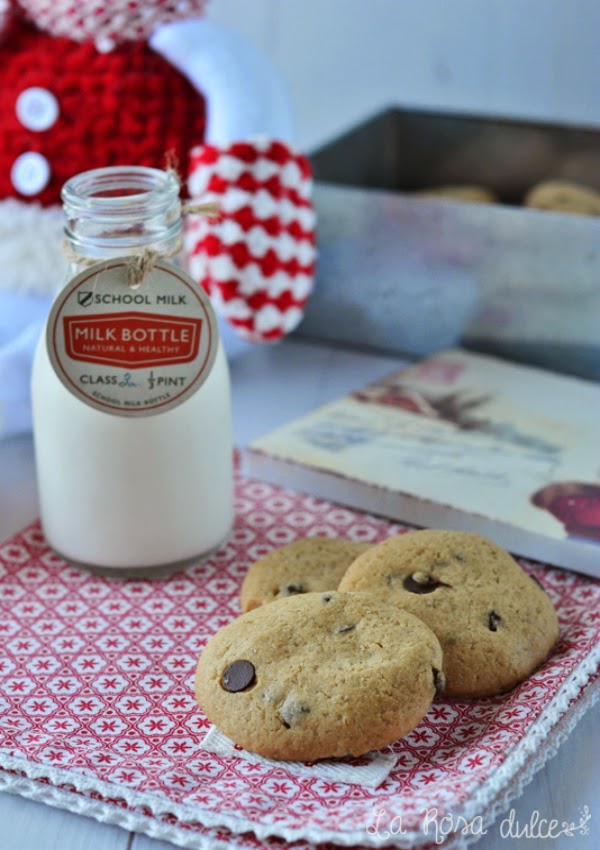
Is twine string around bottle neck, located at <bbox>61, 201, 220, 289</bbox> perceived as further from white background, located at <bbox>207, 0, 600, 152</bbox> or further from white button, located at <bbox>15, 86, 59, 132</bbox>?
white background, located at <bbox>207, 0, 600, 152</bbox>

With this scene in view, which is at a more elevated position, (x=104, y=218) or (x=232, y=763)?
(x=104, y=218)

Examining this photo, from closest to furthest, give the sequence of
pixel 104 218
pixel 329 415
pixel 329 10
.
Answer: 1. pixel 104 218
2. pixel 329 415
3. pixel 329 10

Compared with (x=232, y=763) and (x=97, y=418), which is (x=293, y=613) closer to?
(x=232, y=763)

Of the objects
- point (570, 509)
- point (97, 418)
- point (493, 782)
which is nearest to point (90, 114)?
point (97, 418)

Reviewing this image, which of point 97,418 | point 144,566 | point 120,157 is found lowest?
point 144,566

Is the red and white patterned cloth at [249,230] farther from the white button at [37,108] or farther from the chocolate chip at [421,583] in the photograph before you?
the chocolate chip at [421,583]

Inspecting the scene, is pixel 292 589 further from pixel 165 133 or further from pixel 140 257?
pixel 165 133

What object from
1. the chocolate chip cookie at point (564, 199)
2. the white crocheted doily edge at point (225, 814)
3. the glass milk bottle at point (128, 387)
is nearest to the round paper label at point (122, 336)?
the glass milk bottle at point (128, 387)
